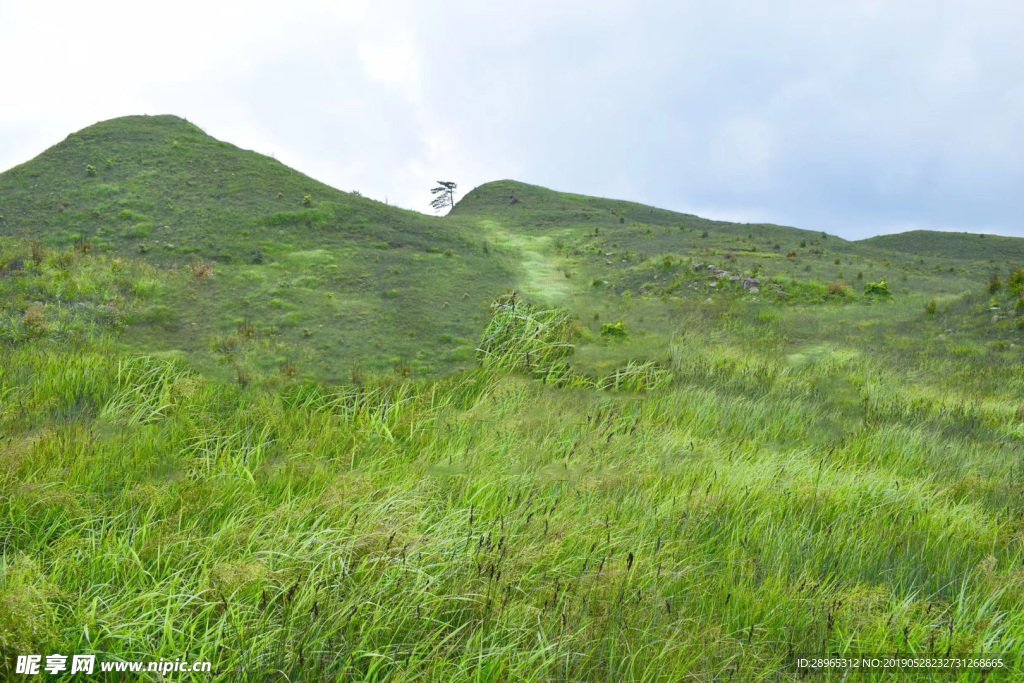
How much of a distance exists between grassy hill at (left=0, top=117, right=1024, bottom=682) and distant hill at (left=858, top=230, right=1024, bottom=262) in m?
20.8

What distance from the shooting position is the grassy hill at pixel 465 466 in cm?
318

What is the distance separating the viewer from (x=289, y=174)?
67.7 feet

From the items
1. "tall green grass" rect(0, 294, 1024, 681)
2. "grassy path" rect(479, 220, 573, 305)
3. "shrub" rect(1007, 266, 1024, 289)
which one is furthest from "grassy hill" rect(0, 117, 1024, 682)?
"shrub" rect(1007, 266, 1024, 289)

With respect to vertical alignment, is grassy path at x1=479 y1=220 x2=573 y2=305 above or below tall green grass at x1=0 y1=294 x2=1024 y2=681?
above

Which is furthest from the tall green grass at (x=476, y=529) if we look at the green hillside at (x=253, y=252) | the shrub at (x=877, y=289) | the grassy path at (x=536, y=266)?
the shrub at (x=877, y=289)

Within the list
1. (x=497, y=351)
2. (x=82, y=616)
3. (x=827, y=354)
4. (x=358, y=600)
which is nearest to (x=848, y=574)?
(x=358, y=600)

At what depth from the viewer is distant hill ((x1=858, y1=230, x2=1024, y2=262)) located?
30.4m

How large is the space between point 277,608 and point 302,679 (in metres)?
0.53

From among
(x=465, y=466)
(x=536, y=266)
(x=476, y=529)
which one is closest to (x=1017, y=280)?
(x=536, y=266)

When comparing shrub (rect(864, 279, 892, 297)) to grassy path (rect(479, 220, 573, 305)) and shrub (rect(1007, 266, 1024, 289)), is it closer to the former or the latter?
shrub (rect(1007, 266, 1024, 289))

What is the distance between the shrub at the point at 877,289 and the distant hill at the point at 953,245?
52.2ft

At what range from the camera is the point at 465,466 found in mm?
5352

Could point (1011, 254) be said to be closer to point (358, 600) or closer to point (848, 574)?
point (848, 574)

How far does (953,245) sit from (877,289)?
73.3 feet
